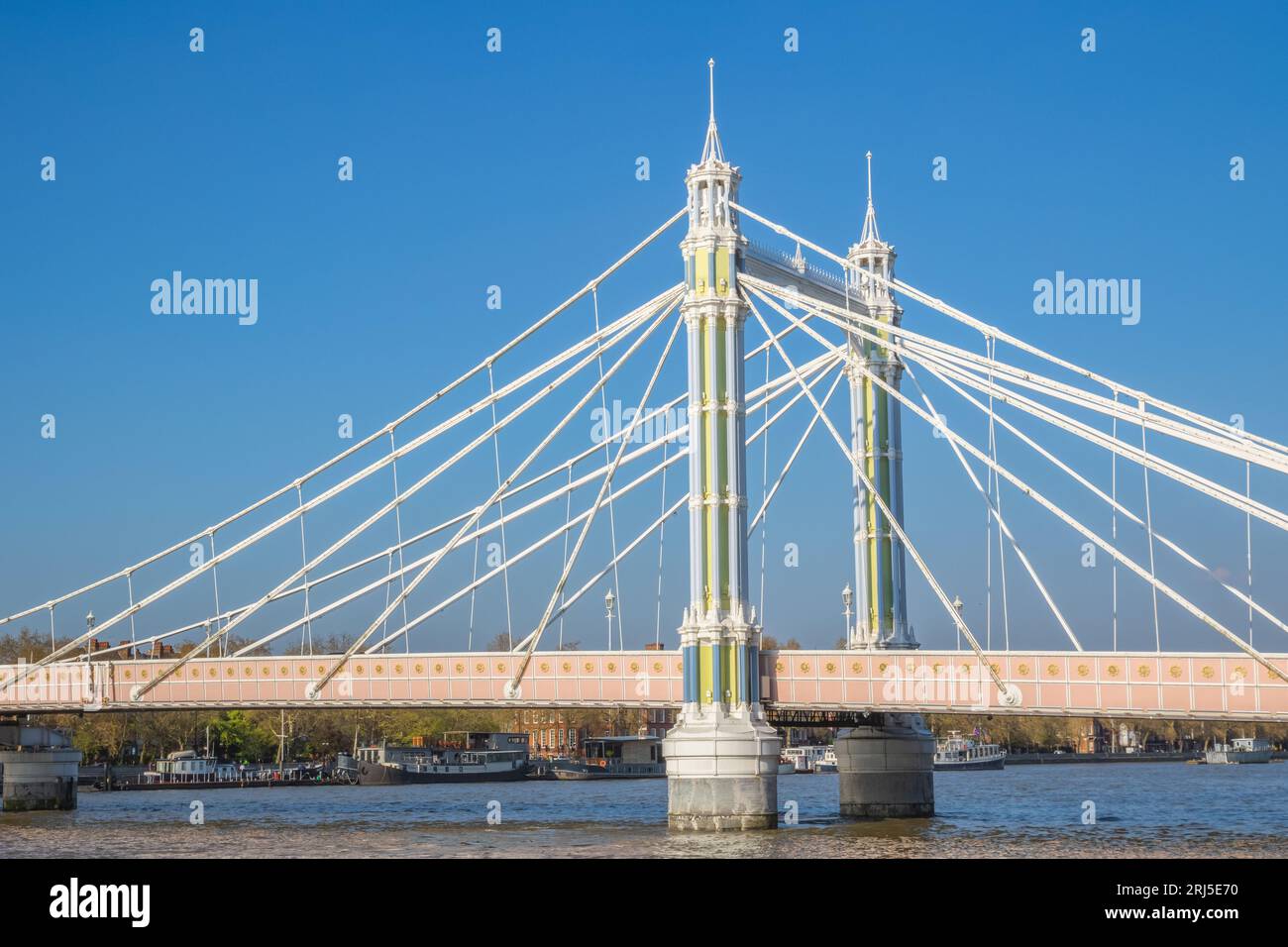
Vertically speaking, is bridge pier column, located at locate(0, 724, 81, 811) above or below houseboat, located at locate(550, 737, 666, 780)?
above

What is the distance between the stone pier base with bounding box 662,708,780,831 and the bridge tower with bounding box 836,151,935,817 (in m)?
11.9

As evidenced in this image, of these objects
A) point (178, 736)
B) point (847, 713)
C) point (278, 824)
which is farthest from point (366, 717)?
point (847, 713)

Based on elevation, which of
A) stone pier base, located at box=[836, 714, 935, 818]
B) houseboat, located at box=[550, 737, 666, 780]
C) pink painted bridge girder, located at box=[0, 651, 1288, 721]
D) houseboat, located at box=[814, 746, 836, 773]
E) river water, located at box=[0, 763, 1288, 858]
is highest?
pink painted bridge girder, located at box=[0, 651, 1288, 721]

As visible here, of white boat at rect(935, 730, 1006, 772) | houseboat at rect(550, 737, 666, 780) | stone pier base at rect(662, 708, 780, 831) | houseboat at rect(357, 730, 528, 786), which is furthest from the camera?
white boat at rect(935, 730, 1006, 772)

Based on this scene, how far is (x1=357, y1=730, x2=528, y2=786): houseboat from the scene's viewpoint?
439ft

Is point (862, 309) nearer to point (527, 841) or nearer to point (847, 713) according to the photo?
point (847, 713)

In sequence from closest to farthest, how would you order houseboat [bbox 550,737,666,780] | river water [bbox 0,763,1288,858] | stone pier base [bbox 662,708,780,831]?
river water [bbox 0,763,1288,858]
stone pier base [bbox 662,708,780,831]
houseboat [bbox 550,737,666,780]

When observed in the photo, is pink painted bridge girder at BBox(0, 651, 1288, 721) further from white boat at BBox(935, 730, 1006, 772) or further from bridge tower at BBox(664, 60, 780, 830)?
white boat at BBox(935, 730, 1006, 772)

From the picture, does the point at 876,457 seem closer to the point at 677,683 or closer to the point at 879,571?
the point at 879,571

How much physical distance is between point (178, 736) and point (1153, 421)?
113596 mm

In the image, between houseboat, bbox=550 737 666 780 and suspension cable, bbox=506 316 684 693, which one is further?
houseboat, bbox=550 737 666 780

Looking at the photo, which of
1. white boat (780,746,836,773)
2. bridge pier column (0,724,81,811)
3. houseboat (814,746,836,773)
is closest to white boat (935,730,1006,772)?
houseboat (814,746,836,773)

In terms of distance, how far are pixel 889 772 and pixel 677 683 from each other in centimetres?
1156
